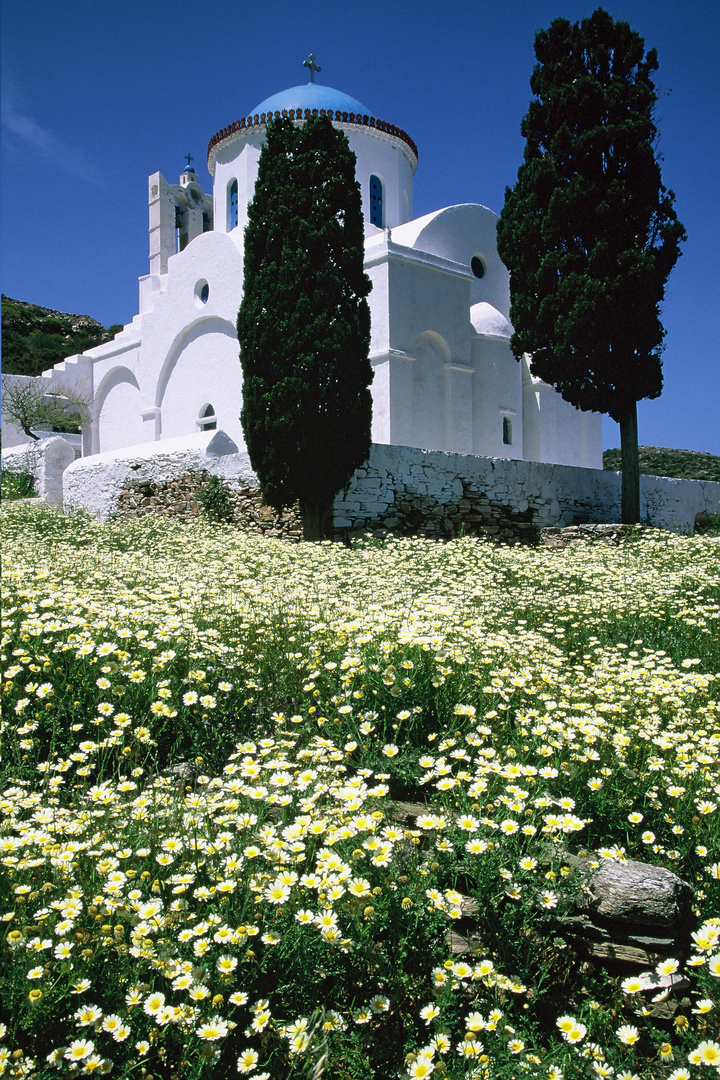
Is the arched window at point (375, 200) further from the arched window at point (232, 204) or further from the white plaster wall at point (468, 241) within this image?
the arched window at point (232, 204)

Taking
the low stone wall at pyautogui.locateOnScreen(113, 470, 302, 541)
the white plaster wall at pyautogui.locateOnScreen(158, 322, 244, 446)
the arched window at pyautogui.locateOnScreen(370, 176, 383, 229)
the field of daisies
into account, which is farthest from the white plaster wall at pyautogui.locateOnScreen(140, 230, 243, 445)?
the field of daisies

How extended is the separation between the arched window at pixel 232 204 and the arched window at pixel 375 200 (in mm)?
4111

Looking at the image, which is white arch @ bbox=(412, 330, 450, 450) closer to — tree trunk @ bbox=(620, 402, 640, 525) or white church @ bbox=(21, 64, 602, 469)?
white church @ bbox=(21, 64, 602, 469)

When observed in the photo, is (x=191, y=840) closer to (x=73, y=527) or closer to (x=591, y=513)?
(x=73, y=527)

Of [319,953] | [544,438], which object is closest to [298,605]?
[319,953]

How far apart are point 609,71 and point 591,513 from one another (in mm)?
9219

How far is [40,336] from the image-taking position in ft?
146

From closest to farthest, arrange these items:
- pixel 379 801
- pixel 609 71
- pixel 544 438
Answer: pixel 379 801 → pixel 609 71 → pixel 544 438

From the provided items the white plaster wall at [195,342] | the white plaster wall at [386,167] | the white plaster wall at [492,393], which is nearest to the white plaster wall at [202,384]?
the white plaster wall at [195,342]

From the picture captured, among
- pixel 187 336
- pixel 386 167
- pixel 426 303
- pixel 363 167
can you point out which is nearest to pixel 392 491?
pixel 426 303

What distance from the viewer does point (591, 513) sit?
16047 mm

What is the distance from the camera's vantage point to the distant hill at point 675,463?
1545 inches

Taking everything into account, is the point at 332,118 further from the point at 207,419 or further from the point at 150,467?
the point at 150,467

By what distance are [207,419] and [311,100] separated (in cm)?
1008
